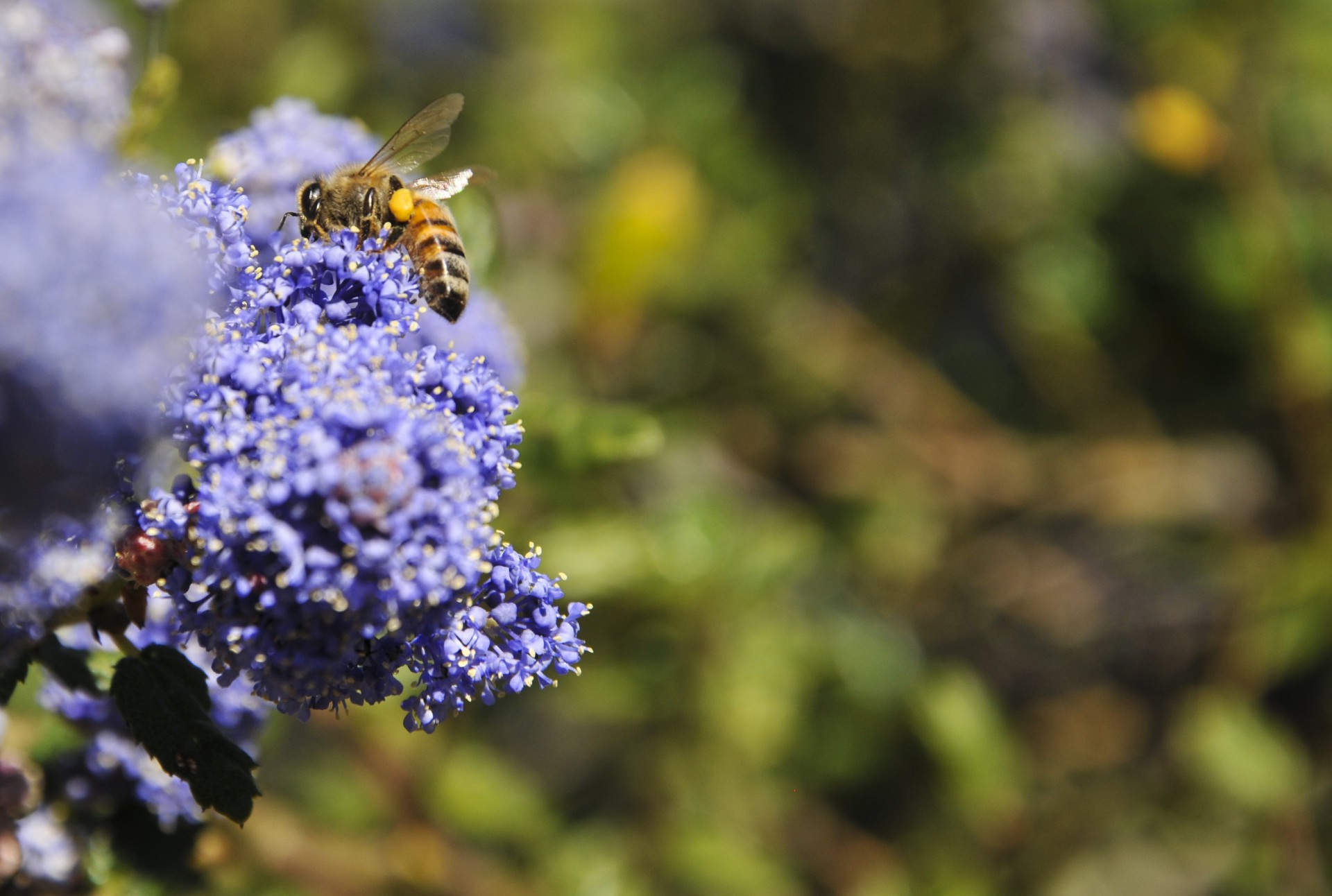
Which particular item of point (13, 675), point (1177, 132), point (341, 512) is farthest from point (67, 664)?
point (1177, 132)

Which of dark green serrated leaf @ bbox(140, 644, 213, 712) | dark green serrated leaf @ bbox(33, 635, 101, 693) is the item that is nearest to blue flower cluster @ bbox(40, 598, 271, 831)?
dark green serrated leaf @ bbox(33, 635, 101, 693)

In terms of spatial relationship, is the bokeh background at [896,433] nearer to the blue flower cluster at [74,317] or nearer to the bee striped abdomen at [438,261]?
the bee striped abdomen at [438,261]

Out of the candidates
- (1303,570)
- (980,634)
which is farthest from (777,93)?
(1303,570)

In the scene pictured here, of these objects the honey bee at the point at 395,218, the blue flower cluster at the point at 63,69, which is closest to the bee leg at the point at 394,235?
the honey bee at the point at 395,218

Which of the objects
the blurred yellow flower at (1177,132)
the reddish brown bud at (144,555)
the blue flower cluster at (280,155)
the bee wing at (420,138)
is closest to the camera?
the reddish brown bud at (144,555)

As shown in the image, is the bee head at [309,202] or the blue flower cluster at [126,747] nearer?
the bee head at [309,202]

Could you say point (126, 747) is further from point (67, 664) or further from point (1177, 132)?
point (1177, 132)

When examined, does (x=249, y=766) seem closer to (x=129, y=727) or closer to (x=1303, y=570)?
(x=129, y=727)
